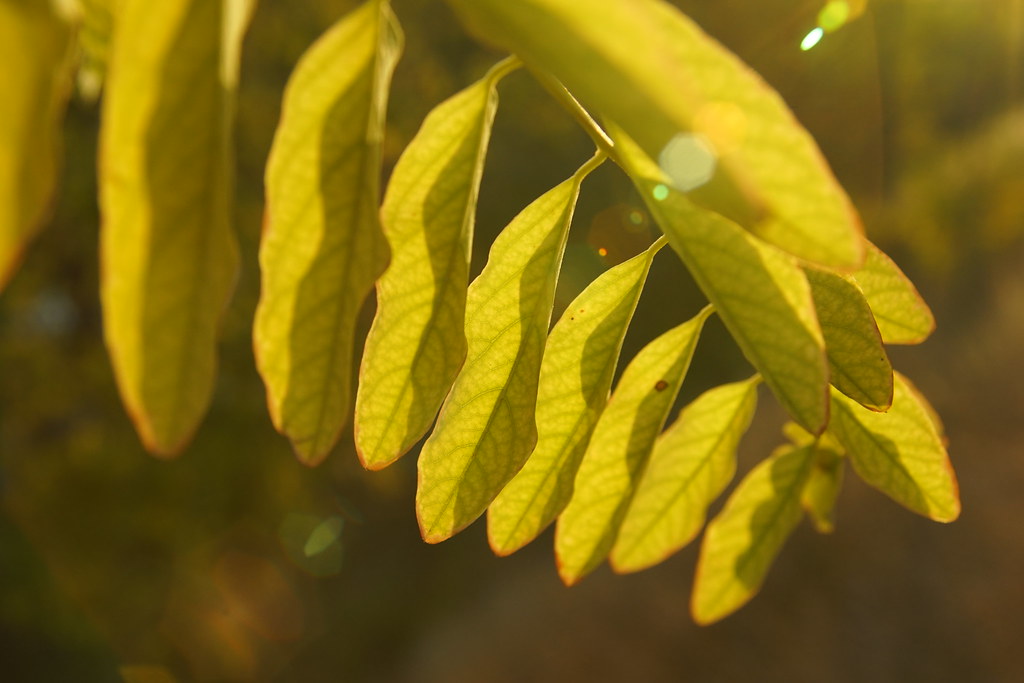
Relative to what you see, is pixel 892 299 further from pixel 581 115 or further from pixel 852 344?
pixel 581 115

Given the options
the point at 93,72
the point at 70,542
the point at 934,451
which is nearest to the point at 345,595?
the point at 70,542

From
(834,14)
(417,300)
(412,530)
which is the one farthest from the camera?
(412,530)

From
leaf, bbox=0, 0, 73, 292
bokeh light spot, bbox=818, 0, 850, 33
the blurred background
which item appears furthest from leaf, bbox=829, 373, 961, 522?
the blurred background

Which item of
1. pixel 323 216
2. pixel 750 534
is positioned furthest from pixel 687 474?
pixel 323 216

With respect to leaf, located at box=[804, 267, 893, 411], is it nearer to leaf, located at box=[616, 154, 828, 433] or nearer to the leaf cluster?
the leaf cluster

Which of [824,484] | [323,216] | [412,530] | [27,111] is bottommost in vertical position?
[412,530]

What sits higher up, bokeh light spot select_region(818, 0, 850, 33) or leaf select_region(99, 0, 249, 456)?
leaf select_region(99, 0, 249, 456)
